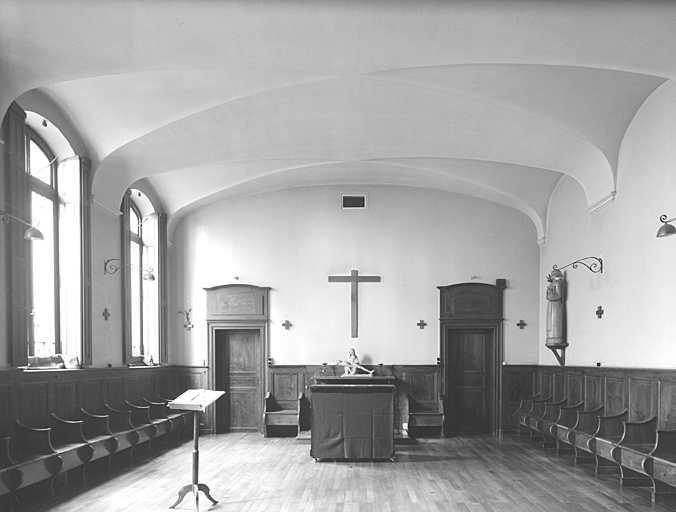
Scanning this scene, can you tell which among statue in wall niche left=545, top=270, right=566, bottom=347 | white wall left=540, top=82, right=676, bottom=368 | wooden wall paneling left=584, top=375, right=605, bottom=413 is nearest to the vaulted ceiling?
A: white wall left=540, top=82, right=676, bottom=368

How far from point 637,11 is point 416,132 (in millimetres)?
3954

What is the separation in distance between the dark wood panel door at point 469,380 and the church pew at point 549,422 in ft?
6.50

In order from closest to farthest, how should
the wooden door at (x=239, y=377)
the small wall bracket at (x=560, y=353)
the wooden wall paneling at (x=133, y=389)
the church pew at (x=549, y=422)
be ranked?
the church pew at (x=549, y=422) < the wooden wall paneling at (x=133, y=389) < the small wall bracket at (x=560, y=353) < the wooden door at (x=239, y=377)

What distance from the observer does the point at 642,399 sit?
7.27m

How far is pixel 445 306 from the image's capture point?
470 inches

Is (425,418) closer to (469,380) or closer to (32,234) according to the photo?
(469,380)

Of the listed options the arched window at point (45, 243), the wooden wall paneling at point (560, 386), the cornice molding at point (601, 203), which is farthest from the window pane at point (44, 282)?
the wooden wall paneling at point (560, 386)

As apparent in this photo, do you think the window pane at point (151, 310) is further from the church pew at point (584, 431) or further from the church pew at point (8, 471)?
the church pew at point (584, 431)

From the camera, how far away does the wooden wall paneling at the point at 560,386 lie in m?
9.93

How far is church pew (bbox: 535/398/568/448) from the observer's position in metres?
9.24

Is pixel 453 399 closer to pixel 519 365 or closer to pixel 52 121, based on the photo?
pixel 519 365

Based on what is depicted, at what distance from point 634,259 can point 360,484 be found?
14.1 feet

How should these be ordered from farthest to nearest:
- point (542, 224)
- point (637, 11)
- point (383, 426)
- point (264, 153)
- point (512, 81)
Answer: point (542, 224), point (264, 153), point (383, 426), point (512, 81), point (637, 11)

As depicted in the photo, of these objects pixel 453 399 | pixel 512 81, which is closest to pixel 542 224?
pixel 453 399
